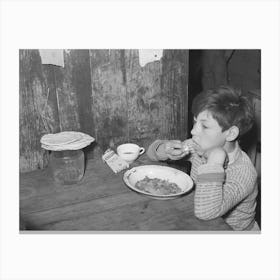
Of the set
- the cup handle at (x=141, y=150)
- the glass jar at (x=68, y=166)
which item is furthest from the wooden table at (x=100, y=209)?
the cup handle at (x=141, y=150)

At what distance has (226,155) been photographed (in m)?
1.63

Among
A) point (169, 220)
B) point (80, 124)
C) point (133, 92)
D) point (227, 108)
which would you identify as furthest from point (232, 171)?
point (80, 124)

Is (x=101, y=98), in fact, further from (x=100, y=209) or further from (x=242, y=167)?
(x=242, y=167)

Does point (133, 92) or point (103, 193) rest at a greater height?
point (133, 92)

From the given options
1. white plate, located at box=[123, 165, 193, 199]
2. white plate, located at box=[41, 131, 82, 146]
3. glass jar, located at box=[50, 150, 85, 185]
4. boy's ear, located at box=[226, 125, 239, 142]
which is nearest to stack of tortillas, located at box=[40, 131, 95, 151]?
white plate, located at box=[41, 131, 82, 146]

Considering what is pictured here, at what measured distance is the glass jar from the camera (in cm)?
175

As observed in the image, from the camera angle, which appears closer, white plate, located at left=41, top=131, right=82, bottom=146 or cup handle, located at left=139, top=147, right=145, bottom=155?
white plate, located at left=41, top=131, right=82, bottom=146

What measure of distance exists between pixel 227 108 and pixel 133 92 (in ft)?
1.87

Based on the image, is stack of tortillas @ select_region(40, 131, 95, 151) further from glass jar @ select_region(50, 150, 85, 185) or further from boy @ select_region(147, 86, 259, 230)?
boy @ select_region(147, 86, 259, 230)

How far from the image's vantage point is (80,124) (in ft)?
6.31

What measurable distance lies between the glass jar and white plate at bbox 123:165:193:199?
10.6 inches

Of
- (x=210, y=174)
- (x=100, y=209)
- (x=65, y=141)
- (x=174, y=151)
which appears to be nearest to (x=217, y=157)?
(x=210, y=174)

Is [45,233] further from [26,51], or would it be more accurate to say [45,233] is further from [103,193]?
[26,51]

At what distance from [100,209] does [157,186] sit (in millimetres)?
306
